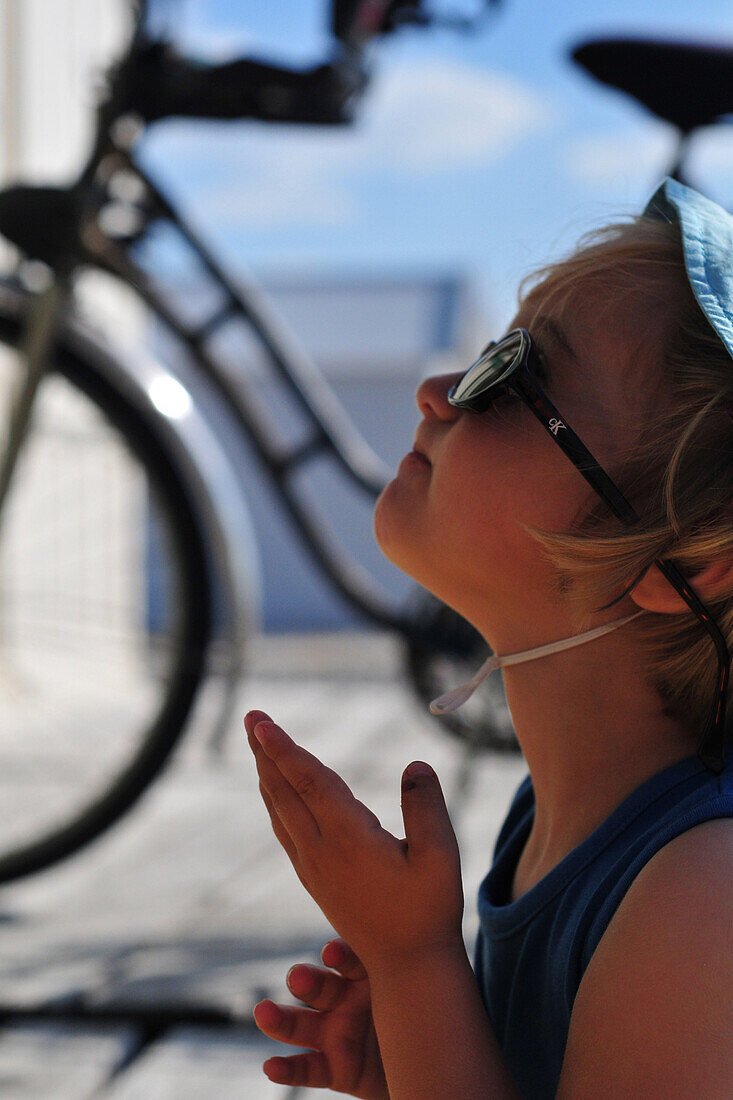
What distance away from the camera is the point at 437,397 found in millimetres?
737

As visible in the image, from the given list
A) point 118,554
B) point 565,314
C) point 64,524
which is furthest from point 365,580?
point 118,554

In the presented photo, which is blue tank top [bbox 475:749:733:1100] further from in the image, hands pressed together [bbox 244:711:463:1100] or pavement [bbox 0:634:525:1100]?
pavement [bbox 0:634:525:1100]

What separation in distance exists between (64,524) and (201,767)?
95 cm

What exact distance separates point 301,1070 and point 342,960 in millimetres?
77

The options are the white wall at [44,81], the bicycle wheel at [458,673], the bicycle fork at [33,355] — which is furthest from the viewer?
the white wall at [44,81]

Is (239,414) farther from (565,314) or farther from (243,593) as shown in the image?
(565,314)

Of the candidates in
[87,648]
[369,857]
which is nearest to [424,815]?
[369,857]

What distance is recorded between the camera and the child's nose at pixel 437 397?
73 cm

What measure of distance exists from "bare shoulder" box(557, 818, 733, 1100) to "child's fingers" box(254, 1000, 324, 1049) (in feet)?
0.69

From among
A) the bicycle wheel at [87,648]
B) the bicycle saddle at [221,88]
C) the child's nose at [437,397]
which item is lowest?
the bicycle wheel at [87,648]

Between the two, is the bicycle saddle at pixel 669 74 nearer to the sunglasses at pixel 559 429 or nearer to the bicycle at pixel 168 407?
the bicycle at pixel 168 407

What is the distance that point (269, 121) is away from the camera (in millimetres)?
1515

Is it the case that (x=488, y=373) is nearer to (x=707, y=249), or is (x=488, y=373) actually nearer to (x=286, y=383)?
(x=707, y=249)

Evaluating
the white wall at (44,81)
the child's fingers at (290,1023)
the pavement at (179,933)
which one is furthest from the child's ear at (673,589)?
the white wall at (44,81)
